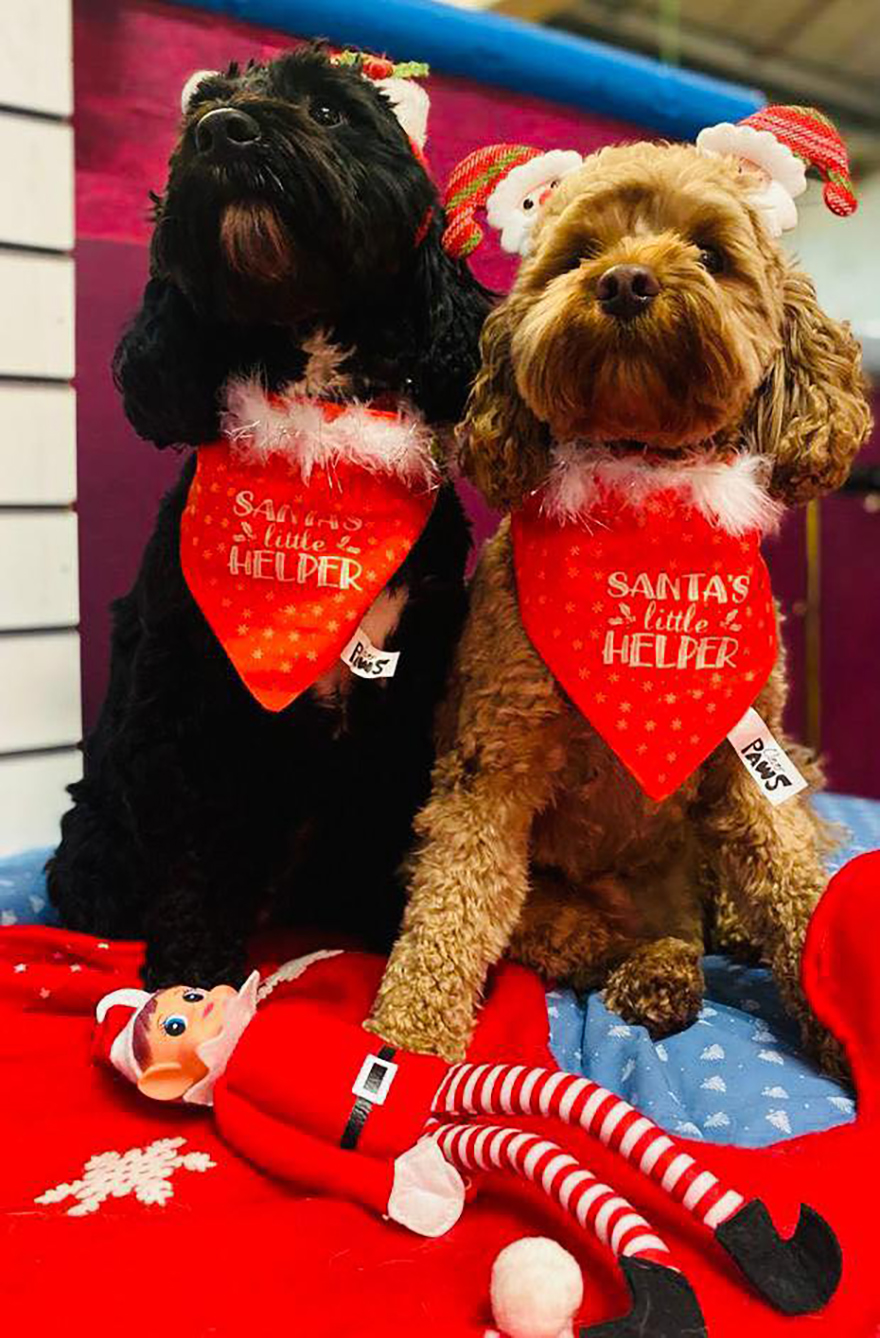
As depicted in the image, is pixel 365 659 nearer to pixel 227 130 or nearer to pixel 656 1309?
pixel 227 130

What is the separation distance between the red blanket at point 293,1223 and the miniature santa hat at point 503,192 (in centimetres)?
81

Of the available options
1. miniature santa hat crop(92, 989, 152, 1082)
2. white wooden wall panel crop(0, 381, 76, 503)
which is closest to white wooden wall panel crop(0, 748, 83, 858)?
white wooden wall panel crop(0, 381, 76, 503)

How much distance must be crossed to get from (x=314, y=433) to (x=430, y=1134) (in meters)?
0.76

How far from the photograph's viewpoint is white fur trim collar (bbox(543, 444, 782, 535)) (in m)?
1.27

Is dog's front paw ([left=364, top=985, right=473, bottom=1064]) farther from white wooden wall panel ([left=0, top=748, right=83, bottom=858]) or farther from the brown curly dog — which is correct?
white wooden wall panel ([left=0, top=748, right=83, bottom=858])

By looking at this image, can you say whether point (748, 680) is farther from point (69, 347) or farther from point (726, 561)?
point (69, 347)

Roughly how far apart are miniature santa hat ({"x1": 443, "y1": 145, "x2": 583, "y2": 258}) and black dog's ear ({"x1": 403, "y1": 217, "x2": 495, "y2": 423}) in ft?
0.09

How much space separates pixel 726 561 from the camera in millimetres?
1302

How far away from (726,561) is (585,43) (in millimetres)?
1553

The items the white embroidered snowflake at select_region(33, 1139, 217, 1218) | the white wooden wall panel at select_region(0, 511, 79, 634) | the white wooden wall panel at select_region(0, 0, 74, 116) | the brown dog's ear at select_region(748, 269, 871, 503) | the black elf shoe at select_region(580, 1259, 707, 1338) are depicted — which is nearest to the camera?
the black elf shoe at select_region(580, 1259, 707, 1338)

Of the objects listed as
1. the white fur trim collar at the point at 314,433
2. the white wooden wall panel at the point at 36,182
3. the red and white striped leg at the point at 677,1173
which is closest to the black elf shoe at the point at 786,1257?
the red and white striped leg at the point at 677,1173

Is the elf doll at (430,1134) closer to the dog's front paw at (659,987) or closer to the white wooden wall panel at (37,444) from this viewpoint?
the dog's front paw at (659,987)

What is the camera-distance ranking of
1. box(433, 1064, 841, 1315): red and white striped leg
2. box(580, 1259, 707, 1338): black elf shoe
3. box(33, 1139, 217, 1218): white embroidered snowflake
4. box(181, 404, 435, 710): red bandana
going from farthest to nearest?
1. box(181, 404, 435, 710): red bandana
2. box(33, 1139, 217, 1218): white embroidered snowflake
3. box(433, 1064, 841, 1315): red and white striped leg
4. box(580, 1259, 707, 1338): black elf shoe

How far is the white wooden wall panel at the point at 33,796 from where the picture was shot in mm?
2043
